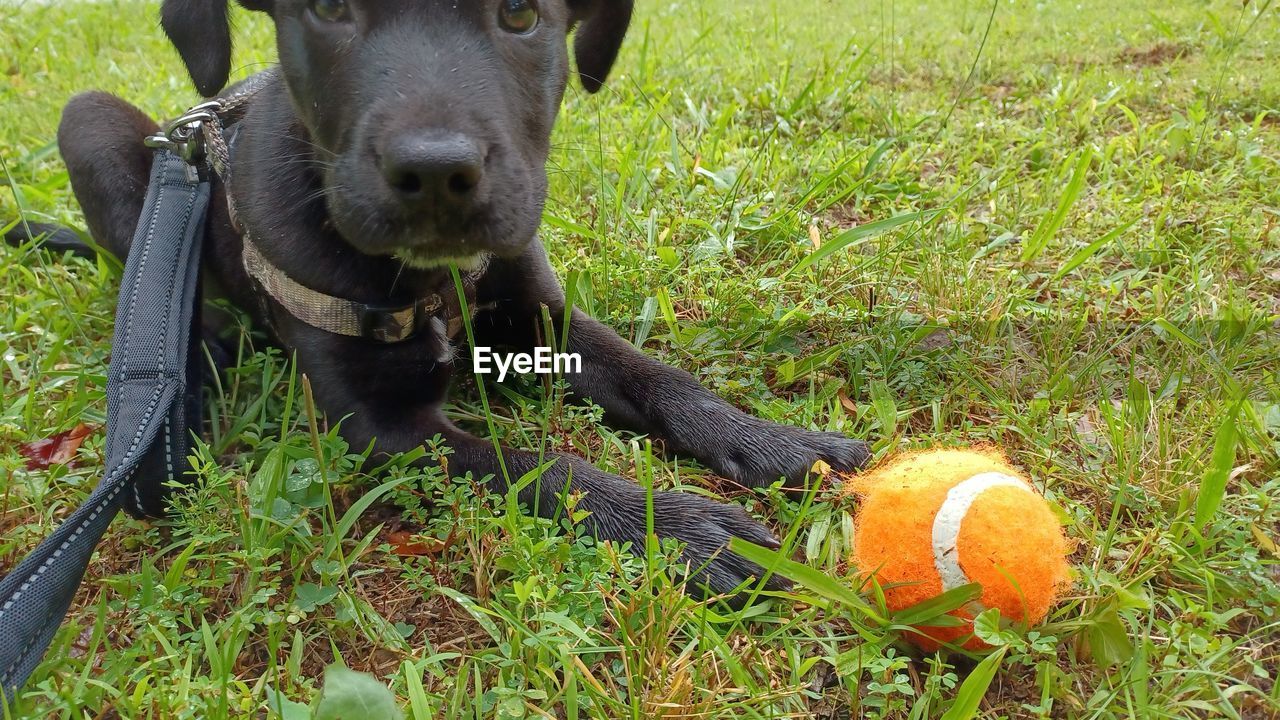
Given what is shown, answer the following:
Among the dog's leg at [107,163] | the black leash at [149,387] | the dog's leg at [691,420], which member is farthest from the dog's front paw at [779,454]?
the dog's leg at [107,163]

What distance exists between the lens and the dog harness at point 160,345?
142cm

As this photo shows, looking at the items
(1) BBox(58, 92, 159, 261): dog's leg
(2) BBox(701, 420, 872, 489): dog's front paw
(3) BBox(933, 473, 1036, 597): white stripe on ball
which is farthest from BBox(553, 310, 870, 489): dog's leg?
(1) BBox(58, 92, 159, 261): dog's leg

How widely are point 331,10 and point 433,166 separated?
2.11ft

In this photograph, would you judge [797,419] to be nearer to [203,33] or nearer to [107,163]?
[203,33]

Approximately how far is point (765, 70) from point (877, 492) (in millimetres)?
3537

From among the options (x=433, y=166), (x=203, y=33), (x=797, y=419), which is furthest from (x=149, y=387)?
(x=797, y=419)

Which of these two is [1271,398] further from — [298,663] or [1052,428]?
[298,663]

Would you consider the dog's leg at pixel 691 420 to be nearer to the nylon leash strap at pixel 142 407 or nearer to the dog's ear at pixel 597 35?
the dog's ear at pixel 597 35

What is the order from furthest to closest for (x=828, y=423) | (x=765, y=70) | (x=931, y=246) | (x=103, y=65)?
(x=103, y=65)
(x=765, y=70)
(x=931, y=246)
(x=828, y=423)

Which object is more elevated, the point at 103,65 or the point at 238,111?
the point at 238,111

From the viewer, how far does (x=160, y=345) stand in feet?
6.23

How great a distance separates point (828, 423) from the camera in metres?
2.30

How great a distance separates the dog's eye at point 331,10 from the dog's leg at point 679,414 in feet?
2.69

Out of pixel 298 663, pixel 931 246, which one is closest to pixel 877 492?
pixel 298 663
